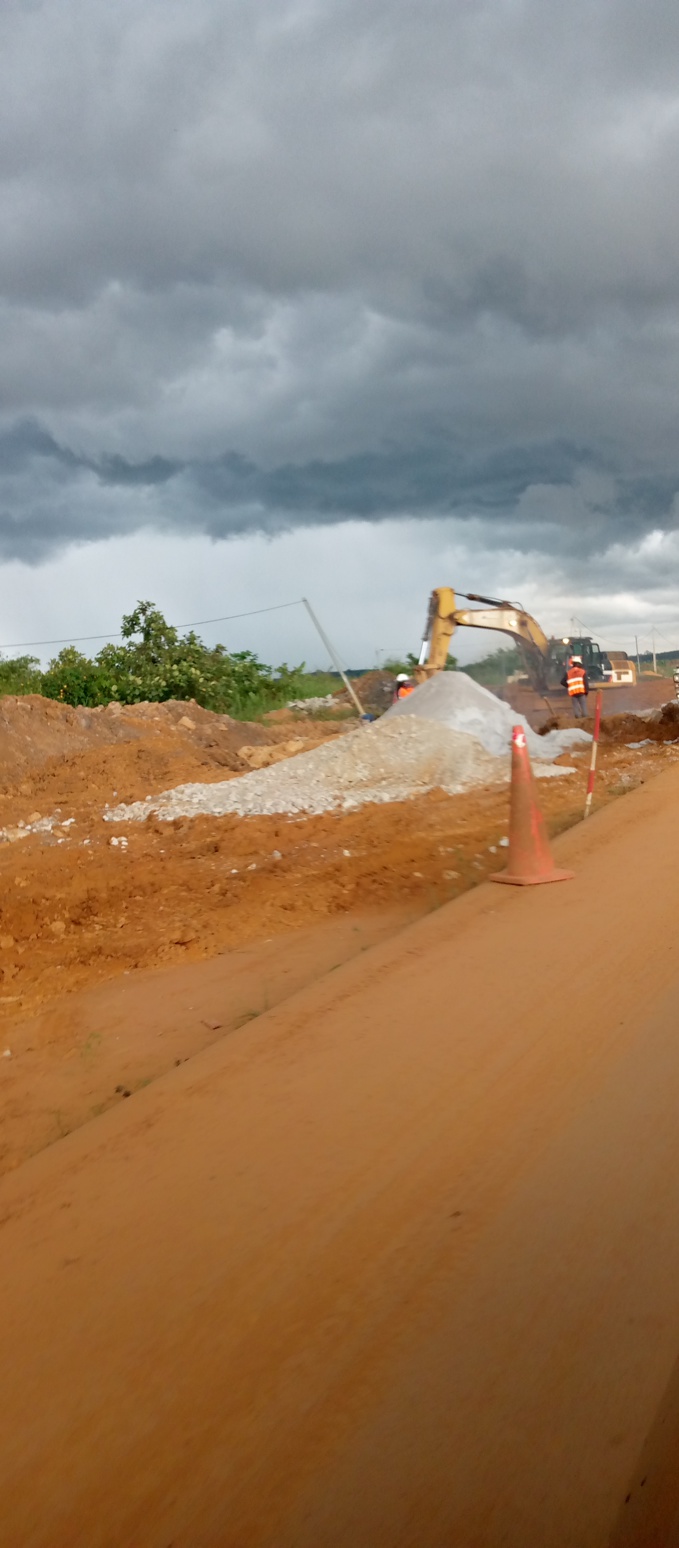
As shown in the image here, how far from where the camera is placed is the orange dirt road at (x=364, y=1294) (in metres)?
2.16

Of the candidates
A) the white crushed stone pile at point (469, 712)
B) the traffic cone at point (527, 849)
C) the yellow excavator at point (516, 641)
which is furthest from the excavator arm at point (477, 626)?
the traffic cone at point (527, 849)

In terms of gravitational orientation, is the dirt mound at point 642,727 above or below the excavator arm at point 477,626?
below

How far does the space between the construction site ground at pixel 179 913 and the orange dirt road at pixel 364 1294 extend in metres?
1.00

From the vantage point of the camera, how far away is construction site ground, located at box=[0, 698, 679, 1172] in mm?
5371

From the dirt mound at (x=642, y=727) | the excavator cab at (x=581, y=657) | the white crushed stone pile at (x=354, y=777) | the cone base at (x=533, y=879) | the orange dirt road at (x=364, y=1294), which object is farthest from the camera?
the excavator cab at (x=581, y=657)

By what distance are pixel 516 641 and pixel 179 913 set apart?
2153 cm

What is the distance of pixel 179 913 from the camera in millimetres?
8438

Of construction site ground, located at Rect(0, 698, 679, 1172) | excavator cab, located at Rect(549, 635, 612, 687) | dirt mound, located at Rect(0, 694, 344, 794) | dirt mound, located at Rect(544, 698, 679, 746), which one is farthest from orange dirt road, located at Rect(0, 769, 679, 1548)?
excavator cab, located at Rect(549, 635, 612, 687)

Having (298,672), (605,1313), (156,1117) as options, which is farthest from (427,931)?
(298,672)

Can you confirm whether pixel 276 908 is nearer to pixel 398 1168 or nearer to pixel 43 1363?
pixel 398 1168

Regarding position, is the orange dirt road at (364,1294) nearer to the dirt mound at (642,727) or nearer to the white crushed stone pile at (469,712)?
the white crushed stone pile at (469,712)

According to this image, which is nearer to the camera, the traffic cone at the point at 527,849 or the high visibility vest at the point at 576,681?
the traffic cone at the point at 527,849

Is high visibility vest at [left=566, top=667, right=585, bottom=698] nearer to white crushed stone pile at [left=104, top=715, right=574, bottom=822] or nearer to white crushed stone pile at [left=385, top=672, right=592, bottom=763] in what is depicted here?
white crushed stone pile at [left=385, top=672, right=592, bottom=763]

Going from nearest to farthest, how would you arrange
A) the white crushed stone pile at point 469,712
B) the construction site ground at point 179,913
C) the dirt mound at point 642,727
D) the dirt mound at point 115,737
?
the construction site ground at point 179,913, the white crushed stone pile at point 469,712, the dirt mound at point 642,727, the dirt mound at point 115,737
